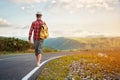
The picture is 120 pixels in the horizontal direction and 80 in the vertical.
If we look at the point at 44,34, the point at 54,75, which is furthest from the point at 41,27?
the point at 54,75

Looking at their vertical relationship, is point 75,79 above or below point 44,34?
below

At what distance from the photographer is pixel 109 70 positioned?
1708 cm

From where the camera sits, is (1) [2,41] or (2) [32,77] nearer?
(2) [32,77]

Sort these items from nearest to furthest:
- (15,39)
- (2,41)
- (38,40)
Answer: (38,40), (2,41), (15,39)

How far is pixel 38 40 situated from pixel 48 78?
3660 mm

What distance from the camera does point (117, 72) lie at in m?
16.8

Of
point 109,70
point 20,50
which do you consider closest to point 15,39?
point 20,50

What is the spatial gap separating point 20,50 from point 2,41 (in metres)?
3.46

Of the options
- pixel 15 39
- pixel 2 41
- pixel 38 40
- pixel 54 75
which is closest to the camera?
pixel 54 75

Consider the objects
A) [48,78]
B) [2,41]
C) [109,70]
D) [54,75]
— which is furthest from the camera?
[2,41]

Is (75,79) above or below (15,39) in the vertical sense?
below

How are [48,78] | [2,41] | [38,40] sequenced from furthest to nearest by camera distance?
[2,41]
[38,40]
[48,78]

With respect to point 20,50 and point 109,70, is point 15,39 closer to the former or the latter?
point 20,50

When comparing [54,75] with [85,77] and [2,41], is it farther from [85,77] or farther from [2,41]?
[2,41]
